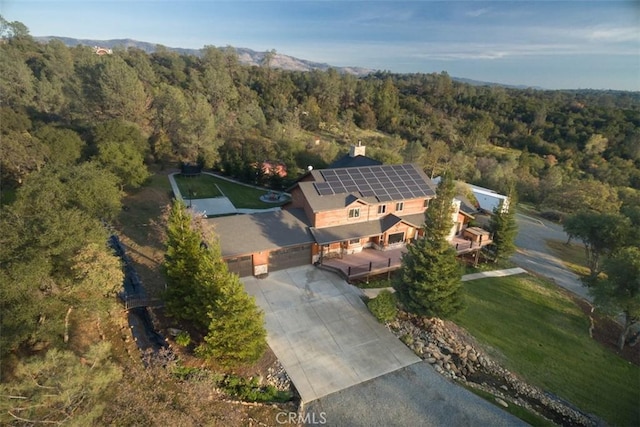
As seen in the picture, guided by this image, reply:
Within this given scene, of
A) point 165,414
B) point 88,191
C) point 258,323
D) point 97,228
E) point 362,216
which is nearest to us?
point 165,414

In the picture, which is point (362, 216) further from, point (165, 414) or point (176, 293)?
point (165, 414)

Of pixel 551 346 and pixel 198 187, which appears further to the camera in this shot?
pixel 198 187

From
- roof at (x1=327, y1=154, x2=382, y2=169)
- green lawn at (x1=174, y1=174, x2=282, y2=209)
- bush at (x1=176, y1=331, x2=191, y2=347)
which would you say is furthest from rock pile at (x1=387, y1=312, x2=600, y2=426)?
green lawn at (x1=174, y1=174, x2=282, y2=209)

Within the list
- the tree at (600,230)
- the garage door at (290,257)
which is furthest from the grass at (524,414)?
the tree at (600,230)

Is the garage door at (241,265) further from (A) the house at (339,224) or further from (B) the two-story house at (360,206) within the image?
(B) the two-story house at (360,206)

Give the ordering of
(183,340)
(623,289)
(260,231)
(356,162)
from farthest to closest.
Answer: (356,162)
(260,231)
(623,289)
(183,340)

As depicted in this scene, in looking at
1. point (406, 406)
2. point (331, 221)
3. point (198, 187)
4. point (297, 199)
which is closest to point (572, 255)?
point (331, 221)

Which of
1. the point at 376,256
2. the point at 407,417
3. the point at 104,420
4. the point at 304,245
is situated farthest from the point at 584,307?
the point at 104,420

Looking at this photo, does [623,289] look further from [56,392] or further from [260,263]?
[56,392]
